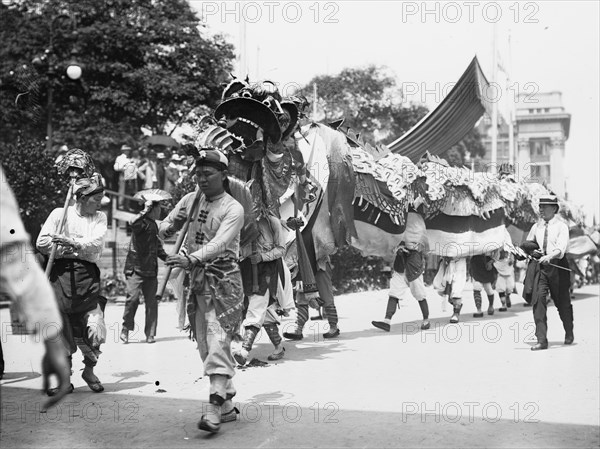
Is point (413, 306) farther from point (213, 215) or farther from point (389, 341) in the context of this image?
point (213, 215)

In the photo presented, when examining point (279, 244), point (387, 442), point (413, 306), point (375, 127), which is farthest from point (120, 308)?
point (375, 127)

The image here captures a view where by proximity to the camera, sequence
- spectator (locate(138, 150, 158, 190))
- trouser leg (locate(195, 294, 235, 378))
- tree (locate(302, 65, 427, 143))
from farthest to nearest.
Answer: tree (locate(302, 65, 427, 143)) < spectator (locate(138, 150, 158, 190)) < trouser leg (locate(195, 294, 235, 378))

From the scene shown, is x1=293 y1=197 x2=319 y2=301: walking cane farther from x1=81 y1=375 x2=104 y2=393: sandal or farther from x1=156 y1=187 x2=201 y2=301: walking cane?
x1=156 y1=187 x2=201 y2=301: walking cane

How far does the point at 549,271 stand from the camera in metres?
10.2

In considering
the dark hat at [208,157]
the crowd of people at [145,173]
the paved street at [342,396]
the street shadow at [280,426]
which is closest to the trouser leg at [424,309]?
the paved street at [342,396]

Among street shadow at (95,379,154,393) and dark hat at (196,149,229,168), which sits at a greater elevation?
dark hat at (196,149,229,168)

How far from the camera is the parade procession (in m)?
5.75

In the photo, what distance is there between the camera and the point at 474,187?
13398 millimetres

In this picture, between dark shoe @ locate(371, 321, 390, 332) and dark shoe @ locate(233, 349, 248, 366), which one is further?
dark shoe @ locate(371, 321, 390, 332)

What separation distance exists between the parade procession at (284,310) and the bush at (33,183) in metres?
0.05

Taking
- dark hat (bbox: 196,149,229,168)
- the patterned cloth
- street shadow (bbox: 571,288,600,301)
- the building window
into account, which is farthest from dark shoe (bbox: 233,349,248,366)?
the building window

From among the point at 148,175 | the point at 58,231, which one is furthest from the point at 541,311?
the point at 148,175

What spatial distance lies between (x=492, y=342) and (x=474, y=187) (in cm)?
367

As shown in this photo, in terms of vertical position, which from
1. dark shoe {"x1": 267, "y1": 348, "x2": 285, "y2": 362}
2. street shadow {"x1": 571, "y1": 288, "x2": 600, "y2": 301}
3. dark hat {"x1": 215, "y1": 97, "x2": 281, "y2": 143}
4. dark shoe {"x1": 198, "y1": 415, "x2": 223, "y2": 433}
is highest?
dark hat {"x1": 215, "y1": 97, "x2": 281, "y2": 143}
